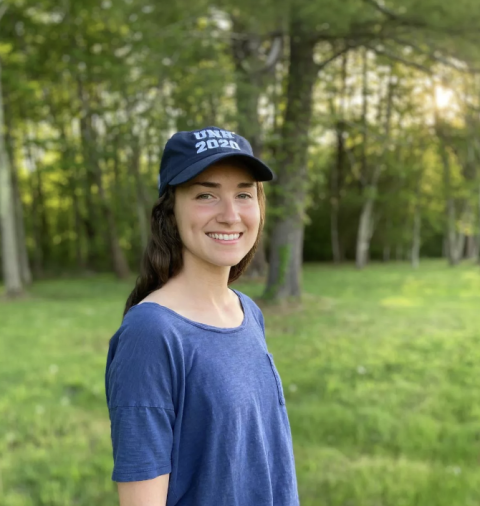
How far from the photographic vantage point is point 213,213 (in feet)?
4.76

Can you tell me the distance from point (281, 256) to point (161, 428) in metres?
9.15

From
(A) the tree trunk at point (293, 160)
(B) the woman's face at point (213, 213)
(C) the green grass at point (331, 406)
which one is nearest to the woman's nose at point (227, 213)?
(B) the woman's face at point (213, 213)

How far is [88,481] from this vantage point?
3.49m

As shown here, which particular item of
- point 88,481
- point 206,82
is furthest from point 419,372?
point 206,82

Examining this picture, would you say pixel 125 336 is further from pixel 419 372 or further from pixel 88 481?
pixel 419 372

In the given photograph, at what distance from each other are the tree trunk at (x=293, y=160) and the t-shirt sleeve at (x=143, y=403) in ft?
28.3

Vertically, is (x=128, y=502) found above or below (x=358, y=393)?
above

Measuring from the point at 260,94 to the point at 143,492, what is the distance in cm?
914

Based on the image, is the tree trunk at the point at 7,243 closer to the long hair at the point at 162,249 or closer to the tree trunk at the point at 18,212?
the tree trunk at the point at 18,212

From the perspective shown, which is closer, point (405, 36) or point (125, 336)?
point (125, 336)

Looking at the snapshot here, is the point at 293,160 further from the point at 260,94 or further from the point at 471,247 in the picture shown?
the point at 471,247

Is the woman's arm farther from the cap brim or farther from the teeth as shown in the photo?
the cap brim

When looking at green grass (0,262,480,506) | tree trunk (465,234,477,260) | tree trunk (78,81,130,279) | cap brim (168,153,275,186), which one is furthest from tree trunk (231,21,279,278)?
A: tree trunk (465,234,477,260)

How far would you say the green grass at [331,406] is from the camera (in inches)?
134
